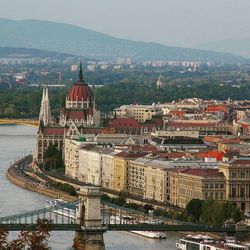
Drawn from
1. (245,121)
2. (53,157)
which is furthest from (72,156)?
(245,121)

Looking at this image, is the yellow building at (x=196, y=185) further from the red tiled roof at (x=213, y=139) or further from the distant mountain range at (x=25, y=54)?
the distant mountain range at (x=25, y=54)

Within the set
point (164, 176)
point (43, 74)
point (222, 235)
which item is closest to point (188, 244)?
point (222, 235)

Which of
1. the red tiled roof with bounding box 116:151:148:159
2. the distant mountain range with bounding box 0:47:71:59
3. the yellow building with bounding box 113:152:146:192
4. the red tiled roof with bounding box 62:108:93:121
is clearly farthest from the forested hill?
the distant mountain range with bounding box 0:47:71:59

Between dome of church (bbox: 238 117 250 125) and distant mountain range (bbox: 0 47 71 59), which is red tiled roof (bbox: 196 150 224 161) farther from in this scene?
distant mountain range (bbox: 0 47 71 59)

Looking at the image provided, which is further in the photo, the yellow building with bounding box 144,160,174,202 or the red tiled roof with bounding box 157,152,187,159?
the red tiled roof with bounding box 157,152,187,159

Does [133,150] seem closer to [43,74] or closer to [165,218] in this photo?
[165,218]

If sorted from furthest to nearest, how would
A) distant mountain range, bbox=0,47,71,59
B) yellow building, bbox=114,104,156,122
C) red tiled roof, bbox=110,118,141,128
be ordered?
distant mountain range, bbox=0,47,71,59 < yellow building, bbox=114,104,156,122 < red tiled roof, bbox=110,118,141,128
